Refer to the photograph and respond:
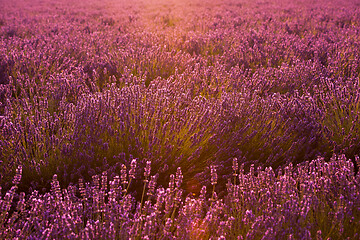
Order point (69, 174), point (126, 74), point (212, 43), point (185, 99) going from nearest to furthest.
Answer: point (69, 174), point (185, 99), point (126, 74), point (212, 43)

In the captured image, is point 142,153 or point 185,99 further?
point 185,99

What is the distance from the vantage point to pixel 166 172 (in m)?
2.01

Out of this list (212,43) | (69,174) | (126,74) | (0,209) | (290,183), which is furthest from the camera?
(212,43)

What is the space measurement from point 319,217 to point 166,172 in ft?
3.21

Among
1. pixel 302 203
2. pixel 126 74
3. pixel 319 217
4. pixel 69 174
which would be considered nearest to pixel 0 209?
pixel 69 174

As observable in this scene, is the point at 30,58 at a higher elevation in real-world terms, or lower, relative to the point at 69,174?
higher

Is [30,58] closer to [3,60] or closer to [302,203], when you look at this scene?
[3,60]

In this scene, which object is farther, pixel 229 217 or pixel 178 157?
pixel 178 157

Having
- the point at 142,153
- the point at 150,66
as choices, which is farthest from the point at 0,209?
the point at 150,66

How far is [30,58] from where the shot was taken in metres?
3.38

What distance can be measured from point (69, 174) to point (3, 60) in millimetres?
2147

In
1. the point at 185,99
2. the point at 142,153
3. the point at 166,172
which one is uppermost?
the point at 185,99

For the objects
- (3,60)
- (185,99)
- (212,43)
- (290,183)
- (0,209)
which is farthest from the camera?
(212,43)

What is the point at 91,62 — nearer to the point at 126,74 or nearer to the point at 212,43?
the point at 126,74
